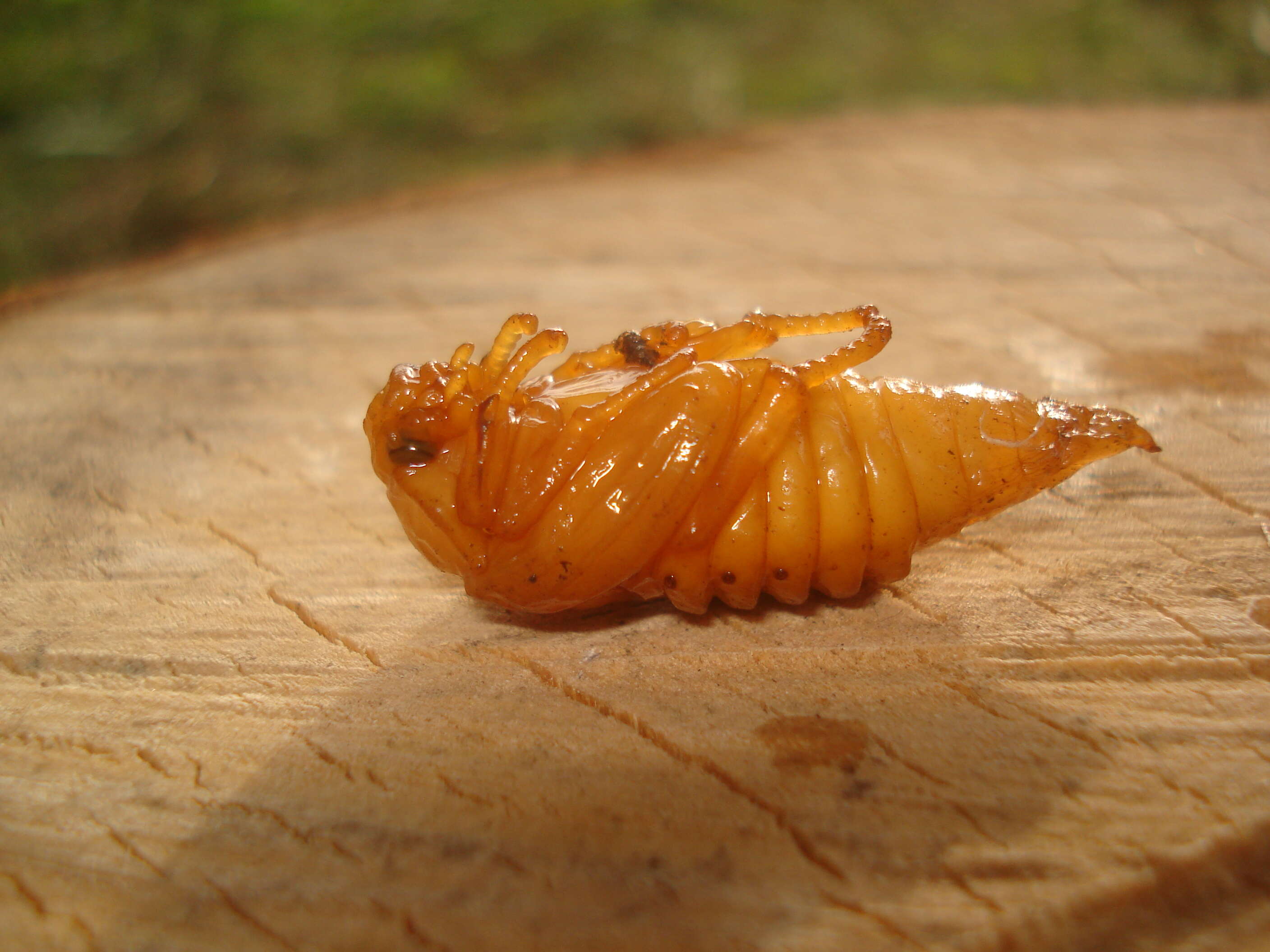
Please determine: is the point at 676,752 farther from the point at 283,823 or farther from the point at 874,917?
the point at 283,823

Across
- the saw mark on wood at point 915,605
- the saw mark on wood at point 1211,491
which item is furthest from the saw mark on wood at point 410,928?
the saw mark on wood at point 1211,491

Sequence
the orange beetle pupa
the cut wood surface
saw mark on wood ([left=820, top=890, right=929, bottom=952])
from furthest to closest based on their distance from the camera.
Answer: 1. the orange beetle pupa
2. the cut wood surface
3. saw mark on wood ([left=820, top=890, right=929, bottom=952])

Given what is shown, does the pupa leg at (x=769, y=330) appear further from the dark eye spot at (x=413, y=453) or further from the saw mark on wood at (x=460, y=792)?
the saw mark on wood at (x=460, y=792)

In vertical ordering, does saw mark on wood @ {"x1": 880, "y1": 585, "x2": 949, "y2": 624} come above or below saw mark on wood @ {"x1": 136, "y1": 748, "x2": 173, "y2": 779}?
above

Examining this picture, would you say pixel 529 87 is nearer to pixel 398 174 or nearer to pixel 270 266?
pixel 398 174

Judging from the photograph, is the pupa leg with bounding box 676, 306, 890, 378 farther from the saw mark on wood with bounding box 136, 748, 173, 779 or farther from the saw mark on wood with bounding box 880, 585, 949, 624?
the saw mark on wood with bounding box 136, 748, 173, 779

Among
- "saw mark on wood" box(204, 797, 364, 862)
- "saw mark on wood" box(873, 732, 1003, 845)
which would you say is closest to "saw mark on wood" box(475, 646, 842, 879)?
"saw mark on wood" box(873, 732, 1003, 845)
